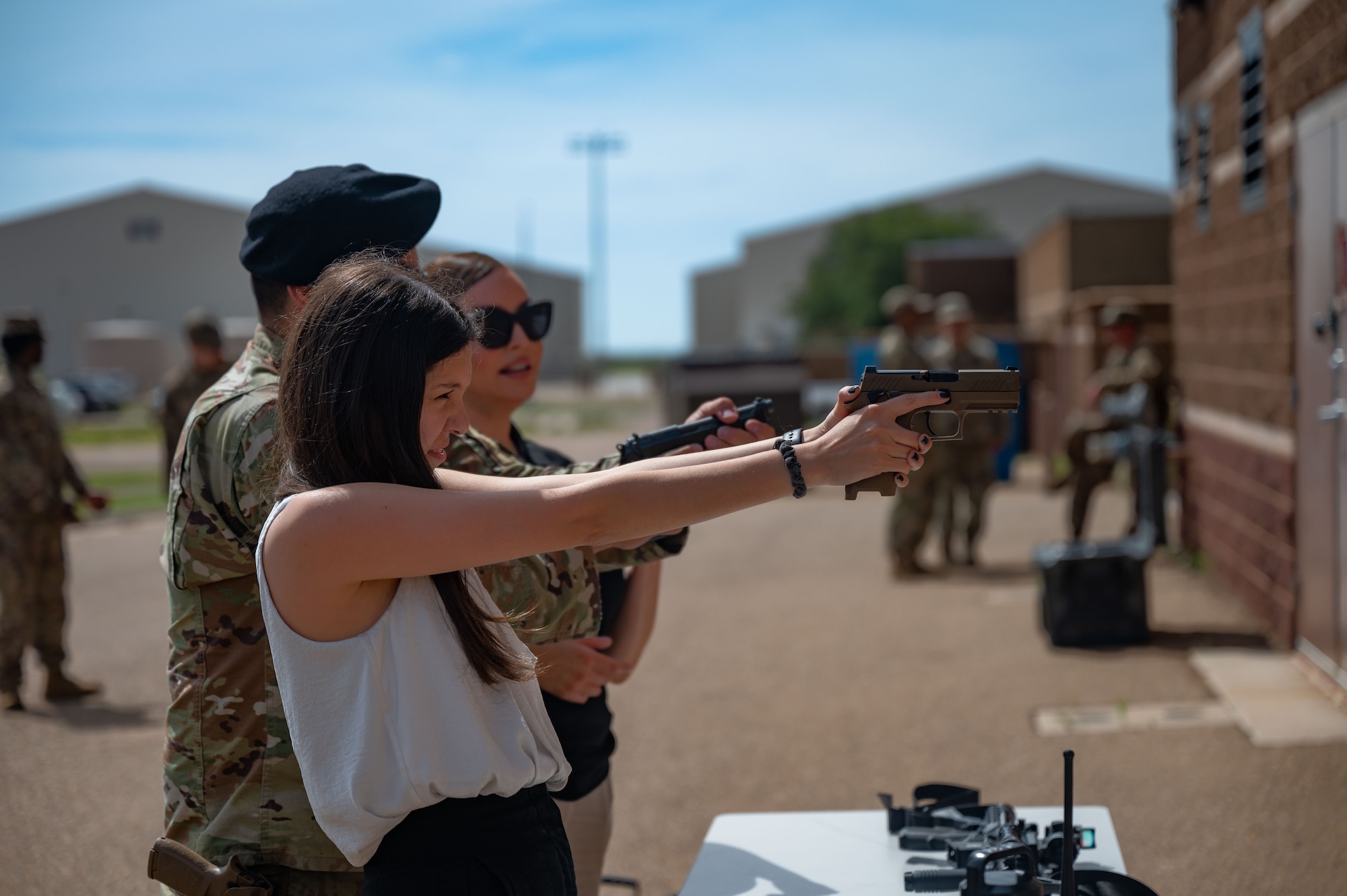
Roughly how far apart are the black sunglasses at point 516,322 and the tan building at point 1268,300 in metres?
4.48

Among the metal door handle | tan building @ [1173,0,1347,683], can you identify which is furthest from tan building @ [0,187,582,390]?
the metal door handle

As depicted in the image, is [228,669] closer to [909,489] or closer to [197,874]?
[197,874]

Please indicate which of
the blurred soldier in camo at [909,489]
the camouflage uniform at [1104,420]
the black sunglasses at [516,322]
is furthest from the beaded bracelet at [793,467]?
the blurred soldier in camo at [909,489]

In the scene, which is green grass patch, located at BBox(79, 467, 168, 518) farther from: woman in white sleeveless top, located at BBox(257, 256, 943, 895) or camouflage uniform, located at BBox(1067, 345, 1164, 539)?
woman in white sleeveless top, located at BBox(257, 256, 943, 895)

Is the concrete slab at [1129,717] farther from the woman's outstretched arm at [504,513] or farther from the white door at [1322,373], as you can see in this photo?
the woman's outstretched arm at [504,513]

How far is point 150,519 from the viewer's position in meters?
15.9

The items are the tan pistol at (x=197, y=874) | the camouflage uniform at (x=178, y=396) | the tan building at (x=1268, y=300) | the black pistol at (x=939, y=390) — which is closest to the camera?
the tan pistol at (x=197, y=874)

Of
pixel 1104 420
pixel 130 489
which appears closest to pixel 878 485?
pixel 1104 420

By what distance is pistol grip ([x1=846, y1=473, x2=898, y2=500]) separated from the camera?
2195 millimetres

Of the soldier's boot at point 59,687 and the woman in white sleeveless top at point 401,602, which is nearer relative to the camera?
the woman in white sleeveless top at point 401,602

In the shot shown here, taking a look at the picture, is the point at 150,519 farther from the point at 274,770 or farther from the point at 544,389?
the point at 544,389

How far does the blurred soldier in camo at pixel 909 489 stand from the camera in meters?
10.3

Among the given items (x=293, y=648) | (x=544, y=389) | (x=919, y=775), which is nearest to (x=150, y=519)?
(x=919, y=775)

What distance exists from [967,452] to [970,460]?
0.08 m
